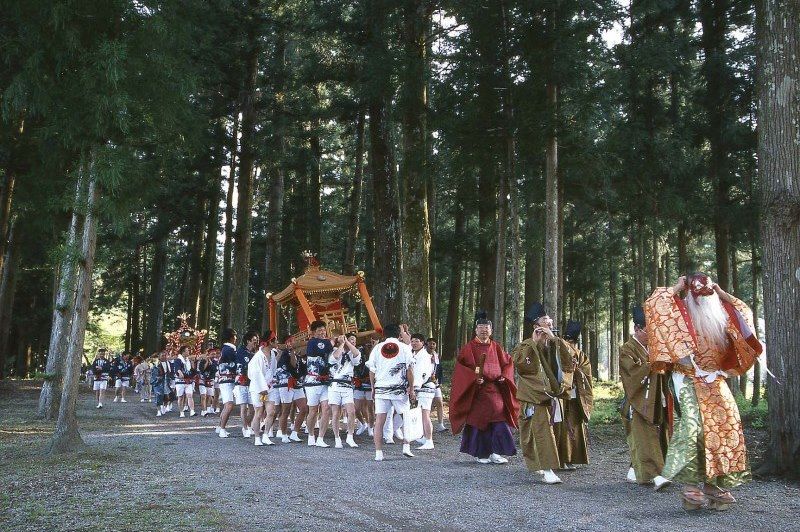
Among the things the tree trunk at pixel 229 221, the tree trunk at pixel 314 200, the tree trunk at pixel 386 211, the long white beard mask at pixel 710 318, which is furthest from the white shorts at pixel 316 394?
the tree trunk at pixel 314 200

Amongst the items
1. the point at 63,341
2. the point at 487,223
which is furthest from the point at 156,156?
the point at 487,223

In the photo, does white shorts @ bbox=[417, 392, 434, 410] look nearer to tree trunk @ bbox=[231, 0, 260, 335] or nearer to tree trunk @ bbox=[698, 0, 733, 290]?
tree trunk @ bbox=[698, 0, 733, 290]

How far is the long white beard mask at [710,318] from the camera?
23.7 ft

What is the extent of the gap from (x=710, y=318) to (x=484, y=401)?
434 centimetres

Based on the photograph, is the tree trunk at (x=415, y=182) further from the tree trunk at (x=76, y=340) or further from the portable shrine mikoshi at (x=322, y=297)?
the tree trunk at (x=76, y=340)

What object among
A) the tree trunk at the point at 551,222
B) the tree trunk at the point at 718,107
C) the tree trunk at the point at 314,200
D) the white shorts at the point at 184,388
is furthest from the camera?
the tree trunk at the point at 314,200

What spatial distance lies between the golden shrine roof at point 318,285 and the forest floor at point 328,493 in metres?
6.89

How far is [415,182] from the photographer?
17.4 meters

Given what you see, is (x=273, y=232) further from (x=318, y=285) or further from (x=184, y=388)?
(x=318, y=285)

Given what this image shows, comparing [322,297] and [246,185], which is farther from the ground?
[246,185]

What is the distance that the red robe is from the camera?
10891mm

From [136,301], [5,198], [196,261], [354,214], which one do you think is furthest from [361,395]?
[136,301]

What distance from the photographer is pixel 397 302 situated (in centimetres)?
1958

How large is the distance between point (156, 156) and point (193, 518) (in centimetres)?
1166
